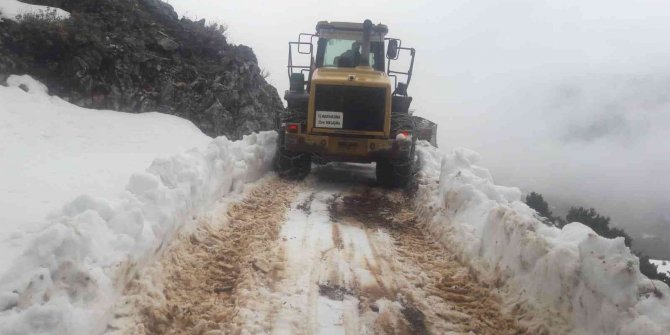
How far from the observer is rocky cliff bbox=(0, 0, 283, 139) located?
10.1 metres

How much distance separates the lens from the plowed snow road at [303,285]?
135 inches

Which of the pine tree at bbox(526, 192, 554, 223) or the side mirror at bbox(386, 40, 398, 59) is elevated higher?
the side mirror at bbox(386, 40, 398, 59)

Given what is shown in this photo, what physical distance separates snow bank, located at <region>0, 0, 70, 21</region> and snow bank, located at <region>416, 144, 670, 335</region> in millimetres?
9909

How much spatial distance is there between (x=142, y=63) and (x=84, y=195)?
31.2 ft

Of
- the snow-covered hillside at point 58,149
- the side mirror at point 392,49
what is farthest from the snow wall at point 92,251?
the side mirror at point 392,49

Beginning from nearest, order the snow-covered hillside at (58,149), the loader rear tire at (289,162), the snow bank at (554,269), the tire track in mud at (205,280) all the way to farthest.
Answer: the snow bank at (554,269) → the tire track in mud at (205,280) → the snow-covered hillside at (58,149) → the loader rear tire at (289,162)

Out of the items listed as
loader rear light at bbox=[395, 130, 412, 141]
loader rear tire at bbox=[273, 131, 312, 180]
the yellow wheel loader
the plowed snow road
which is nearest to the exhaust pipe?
the yellow wheel loader

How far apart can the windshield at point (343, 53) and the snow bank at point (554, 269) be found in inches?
195

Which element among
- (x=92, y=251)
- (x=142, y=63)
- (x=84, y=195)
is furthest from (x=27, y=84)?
(x=92, y=251)

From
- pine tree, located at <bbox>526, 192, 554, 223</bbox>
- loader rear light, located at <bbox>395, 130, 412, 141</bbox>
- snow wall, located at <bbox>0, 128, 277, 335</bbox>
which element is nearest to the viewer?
snow wall, located at <bbox>0, 128, 277, 335</bbox>

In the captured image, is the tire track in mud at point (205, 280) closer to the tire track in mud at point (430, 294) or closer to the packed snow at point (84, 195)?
the packed snow at point (84, 195)

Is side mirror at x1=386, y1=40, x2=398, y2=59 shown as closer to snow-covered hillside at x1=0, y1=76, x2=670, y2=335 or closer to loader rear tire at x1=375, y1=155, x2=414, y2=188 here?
loader rear tire at x1=375, y1=155, x2=414, y2=188

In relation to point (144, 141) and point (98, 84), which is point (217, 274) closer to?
point (144, 141)

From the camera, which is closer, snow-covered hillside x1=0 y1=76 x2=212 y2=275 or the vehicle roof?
snow-covered hillside x1=0 y1=76 x2=212 y2=275
